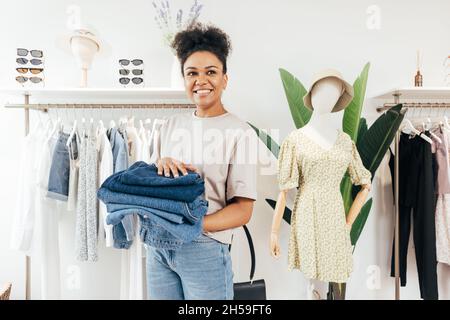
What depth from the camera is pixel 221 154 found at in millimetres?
791

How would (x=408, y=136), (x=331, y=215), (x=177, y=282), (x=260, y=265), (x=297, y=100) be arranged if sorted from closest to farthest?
(x=177, y=282) < (x=331, y=215) < (x=297, y=100) < (x=408, y=136) < (x=260, y=265)

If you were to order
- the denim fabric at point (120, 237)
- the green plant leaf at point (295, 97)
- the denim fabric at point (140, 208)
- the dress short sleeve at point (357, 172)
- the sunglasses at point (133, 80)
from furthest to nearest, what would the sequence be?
the sunglasses at point (133, 80) < the green plant leaf at point (295, 97) < the dress short sleeve at point (357, 172) < the denim fabric at point (120, 237) < the denim fabric at point (140, 208)

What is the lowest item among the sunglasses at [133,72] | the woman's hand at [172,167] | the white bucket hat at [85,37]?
the woman's hand at [172,167]

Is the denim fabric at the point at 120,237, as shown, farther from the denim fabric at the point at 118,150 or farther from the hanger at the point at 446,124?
the hanger at the point at 446,124

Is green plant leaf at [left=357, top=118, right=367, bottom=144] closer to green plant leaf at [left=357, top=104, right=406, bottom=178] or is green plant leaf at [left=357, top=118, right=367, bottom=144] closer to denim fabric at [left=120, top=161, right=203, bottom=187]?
green plant leaf at [left=357, top=104, right=406, bottom=178]

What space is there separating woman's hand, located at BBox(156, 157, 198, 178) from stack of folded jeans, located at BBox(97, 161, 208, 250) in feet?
0.05

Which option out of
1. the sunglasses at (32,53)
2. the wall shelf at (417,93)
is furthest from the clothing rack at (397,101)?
the sunglasses at (32,53)

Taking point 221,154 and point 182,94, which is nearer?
point 221,154

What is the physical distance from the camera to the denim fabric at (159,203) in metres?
0.70

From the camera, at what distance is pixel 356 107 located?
1183mm

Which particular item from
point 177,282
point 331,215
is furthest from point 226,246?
point 331,215

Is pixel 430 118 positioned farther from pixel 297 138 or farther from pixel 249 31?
pixel 249 31

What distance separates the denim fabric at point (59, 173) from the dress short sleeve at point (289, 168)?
87 cm
